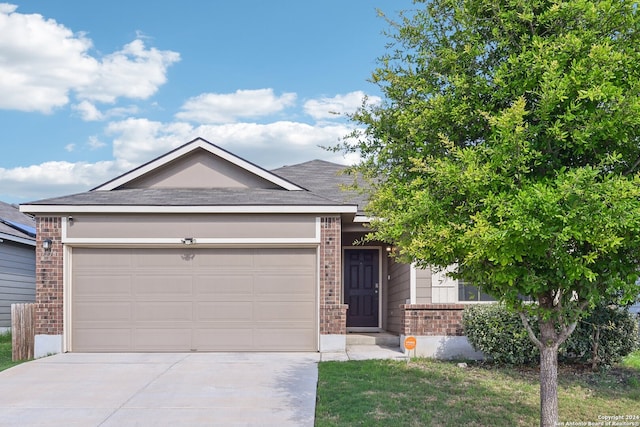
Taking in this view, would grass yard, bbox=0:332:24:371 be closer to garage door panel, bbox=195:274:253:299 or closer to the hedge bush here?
garage door panel, bbox=195:274:253:299

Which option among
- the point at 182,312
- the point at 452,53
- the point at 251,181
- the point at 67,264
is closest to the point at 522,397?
the point at 452,53

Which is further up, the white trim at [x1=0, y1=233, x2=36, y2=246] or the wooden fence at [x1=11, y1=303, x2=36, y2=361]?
the white trim at [x1=0, y1=233, x2=36, y2=246]

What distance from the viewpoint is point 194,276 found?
11.3 m

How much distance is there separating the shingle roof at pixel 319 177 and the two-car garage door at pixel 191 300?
8.49ft

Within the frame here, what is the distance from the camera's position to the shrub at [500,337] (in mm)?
9242

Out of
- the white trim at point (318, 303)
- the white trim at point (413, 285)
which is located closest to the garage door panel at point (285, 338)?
the white trim at point (318, 303)

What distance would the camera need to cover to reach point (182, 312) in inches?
440

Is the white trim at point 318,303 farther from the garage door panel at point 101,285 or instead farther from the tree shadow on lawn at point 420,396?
the garage door panel at point 101,285

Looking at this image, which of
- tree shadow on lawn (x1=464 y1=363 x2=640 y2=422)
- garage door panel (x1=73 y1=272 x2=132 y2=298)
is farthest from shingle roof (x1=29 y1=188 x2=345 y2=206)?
tree shadow on lawn (x1=464 y1=363 x2=640 y2=422)

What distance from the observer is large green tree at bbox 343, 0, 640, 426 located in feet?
14.0

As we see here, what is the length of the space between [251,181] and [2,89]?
1122 cm

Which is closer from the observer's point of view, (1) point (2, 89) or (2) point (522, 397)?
(2) point (522, 397)

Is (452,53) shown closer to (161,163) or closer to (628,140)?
(628,140)

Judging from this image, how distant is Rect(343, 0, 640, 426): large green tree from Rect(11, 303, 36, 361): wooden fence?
8090mm
